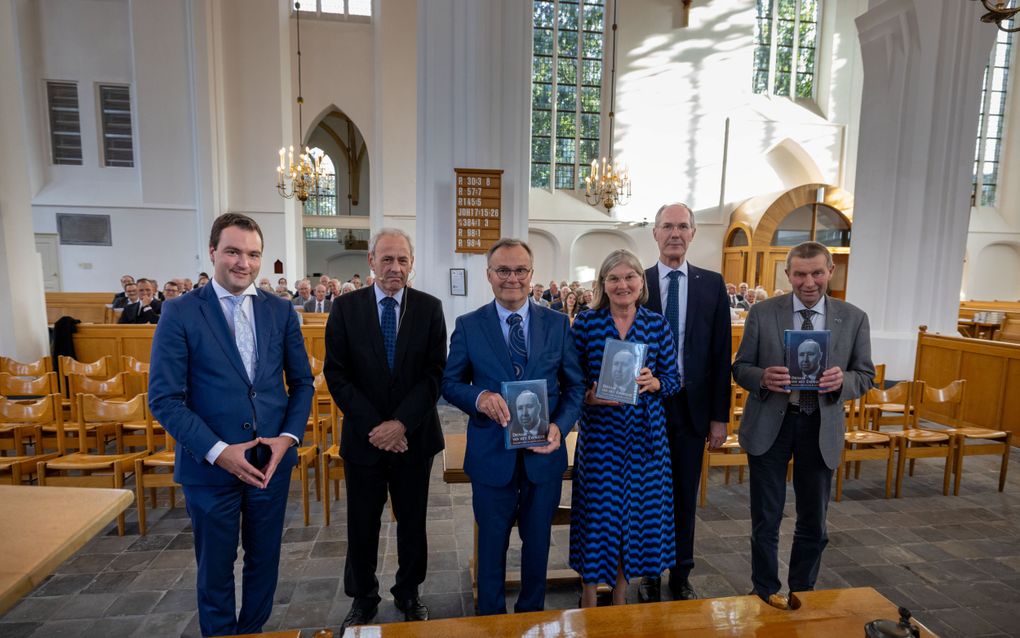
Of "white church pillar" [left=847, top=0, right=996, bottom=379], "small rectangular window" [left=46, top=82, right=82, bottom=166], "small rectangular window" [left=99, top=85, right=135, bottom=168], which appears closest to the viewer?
"white church pillar" [left=847, top=0, right=996, bottom=379]

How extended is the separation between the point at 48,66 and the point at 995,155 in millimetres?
27175

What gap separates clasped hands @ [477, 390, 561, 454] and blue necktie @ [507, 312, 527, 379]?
0.18m

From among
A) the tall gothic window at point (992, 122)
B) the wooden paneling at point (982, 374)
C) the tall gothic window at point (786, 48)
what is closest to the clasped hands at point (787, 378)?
the wooden paneling at point (982, 374)

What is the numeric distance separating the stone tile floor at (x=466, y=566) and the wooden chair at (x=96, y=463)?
14.8 inches

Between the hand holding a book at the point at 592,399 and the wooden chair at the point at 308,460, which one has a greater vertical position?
the hand holding a book at the point at 592,399

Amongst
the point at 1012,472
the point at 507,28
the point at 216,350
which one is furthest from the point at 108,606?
the point at 1012,472

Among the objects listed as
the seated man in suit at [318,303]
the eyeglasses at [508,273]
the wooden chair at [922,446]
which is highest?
the eyeglasses at [508,273]

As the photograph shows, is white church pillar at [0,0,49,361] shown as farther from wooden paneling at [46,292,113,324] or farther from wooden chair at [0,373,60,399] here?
wooden paneling at [46,292,113,324]

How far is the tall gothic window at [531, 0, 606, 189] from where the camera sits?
14.7 m

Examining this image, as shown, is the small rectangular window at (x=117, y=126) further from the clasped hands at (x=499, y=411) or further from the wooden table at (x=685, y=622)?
the wooden table at (x=685, y=622)

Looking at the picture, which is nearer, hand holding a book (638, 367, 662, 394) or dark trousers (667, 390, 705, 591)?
hand holding a book (638, 367, 662, 394)

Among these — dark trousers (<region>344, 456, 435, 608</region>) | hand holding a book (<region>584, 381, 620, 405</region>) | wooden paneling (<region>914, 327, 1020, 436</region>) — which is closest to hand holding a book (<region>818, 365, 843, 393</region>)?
hand holding a book (<region>584, 381, 620, 405</region>)

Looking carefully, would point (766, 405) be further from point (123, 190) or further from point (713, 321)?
point (123, 190)

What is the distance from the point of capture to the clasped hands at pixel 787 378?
2037mm
